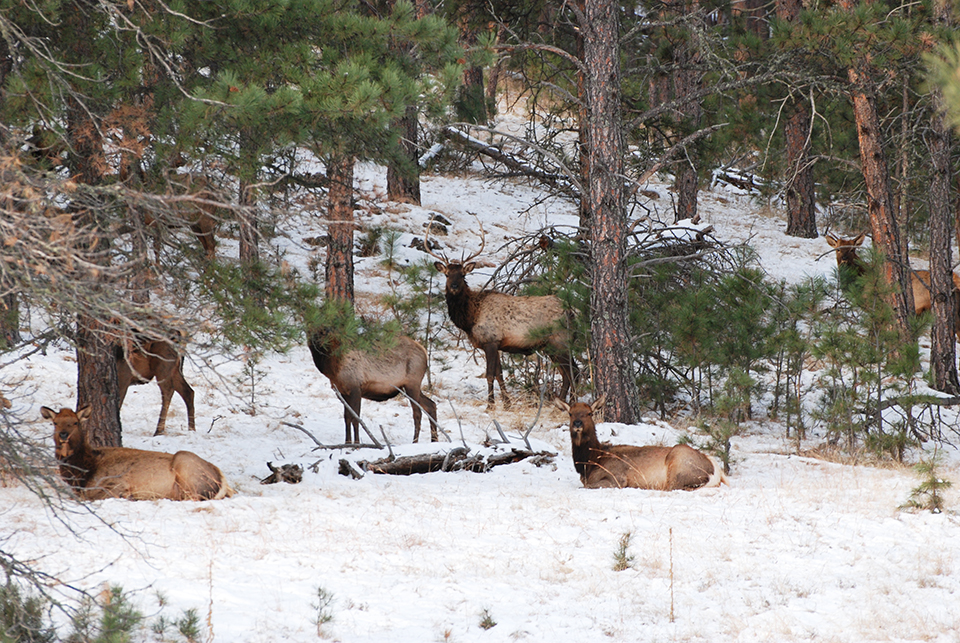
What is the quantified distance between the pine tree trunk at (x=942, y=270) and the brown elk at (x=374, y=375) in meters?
6.88

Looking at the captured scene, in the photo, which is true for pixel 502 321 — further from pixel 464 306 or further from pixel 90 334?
pixel 90 334

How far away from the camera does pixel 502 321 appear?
1265 centimetres

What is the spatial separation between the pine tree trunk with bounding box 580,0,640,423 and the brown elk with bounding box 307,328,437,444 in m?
2.12

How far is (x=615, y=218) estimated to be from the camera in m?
10.2

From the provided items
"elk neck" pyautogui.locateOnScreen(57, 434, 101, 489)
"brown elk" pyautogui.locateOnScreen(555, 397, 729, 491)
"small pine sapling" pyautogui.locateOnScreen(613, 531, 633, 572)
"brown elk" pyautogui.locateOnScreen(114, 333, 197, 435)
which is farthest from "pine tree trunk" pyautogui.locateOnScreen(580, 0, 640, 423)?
"elk neck" pyautogui.locateOnScreen(57, 434, 101, 489)

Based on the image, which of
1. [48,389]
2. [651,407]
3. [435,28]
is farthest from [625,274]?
[48,389]

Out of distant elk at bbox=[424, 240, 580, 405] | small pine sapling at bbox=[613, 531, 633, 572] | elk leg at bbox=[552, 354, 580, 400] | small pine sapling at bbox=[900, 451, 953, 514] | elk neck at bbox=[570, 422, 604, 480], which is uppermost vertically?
distant elk at bbox=[424, 240, 580, 405]

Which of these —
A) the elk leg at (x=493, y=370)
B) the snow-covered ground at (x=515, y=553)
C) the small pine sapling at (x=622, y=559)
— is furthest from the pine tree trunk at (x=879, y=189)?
the small pine sapling at (x=622, y=559)

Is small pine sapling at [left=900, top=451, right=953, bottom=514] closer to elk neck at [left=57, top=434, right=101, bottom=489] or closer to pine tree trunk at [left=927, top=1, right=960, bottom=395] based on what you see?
pine tree trunk at [left=927, top=1, right=960, bottom=395]

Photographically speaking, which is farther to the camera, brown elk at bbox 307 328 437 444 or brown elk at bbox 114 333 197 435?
brown elk at bbox 114 333 197 435

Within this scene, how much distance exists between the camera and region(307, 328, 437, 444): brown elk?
9953mm

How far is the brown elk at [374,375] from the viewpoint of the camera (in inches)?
392

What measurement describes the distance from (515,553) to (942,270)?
868 cm

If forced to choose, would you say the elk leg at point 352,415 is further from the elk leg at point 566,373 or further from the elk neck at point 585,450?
the elk leg at point 566,373
